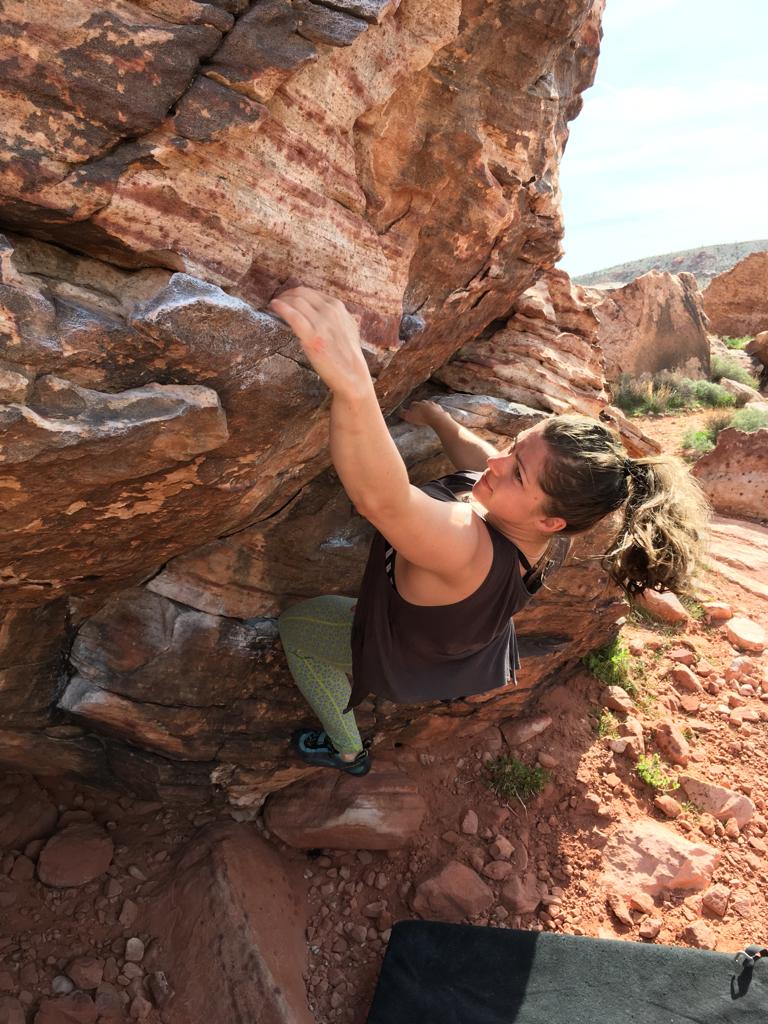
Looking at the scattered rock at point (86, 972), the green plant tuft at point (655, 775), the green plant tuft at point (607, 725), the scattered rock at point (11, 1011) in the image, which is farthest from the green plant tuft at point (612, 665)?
the scattered rock at point (11, 1011)

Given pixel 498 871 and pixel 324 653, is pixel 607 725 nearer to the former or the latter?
pixel 498 871

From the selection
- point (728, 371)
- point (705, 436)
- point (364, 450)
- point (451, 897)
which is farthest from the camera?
point (728, 371)

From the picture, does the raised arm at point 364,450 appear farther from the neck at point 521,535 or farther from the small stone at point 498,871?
the small stone at point 498,871

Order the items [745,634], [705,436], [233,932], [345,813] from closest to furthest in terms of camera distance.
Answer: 1. [233,932]
2. [345,813]
3. [745,634]
4. [705,436]

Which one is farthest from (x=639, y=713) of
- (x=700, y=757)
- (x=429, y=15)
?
(x=429, y=15)

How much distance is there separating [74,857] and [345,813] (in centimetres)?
111

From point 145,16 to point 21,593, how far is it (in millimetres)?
1597

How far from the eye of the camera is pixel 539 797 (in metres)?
3.58

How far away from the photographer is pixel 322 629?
8.66 ft

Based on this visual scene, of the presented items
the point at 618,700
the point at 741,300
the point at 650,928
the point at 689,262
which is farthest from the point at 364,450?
the point at 689,262

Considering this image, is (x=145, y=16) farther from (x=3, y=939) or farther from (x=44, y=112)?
(x=3, y=939)

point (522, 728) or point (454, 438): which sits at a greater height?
point (454, 438)

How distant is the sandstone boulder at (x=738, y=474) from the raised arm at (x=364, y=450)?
5.41 m

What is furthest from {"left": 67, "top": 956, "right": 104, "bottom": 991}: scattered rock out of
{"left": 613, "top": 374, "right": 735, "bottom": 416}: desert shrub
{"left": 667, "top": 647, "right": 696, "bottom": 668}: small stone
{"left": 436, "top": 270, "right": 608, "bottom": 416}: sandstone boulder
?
{"left": 613, "top": 374, "right": 735, "bottom": 416}: desert shrub
